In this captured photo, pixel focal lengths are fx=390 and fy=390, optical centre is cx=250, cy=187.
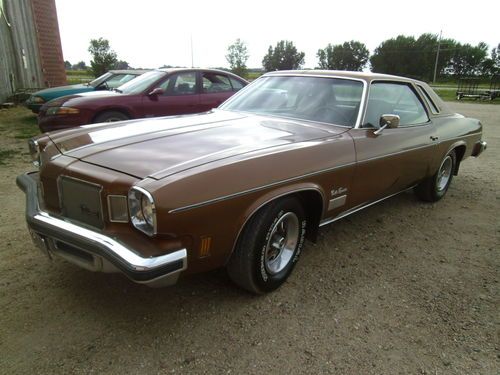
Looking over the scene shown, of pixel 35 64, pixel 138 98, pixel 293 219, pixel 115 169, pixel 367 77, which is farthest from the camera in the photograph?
pixel 35 64

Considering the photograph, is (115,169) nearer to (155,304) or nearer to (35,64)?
(155,304)

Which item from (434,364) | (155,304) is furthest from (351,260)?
(155,304)

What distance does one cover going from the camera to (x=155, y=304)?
2.52 metres

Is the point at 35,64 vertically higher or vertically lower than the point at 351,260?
higher

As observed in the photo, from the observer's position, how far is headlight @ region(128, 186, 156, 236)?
77.0 inches

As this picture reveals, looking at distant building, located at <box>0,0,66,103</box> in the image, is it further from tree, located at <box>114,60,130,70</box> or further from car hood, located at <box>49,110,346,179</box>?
tree, located at <box>114,60,130,70</box>

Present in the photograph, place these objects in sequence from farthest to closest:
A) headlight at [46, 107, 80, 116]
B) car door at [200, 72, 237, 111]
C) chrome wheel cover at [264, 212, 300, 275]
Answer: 1. car door at [200, 72, 237, 111]
2. headlight at [46, 107, 80, 116]
3. chrome wheel cover at [264, 212, 300, 275]

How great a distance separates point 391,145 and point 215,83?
4.90 metres

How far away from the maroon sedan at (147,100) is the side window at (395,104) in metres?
4.01

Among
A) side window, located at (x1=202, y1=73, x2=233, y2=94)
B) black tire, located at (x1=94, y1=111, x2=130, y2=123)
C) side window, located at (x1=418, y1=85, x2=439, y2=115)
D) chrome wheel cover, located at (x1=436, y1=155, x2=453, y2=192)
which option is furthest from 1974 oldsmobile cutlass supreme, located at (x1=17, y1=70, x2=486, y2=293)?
side window, located at (x1=202, y1=73, x2=233, y2=94)

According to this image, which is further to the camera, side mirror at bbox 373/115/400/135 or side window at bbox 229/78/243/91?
side window at bbox 229/78/243/91

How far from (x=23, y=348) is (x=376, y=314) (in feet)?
6.86

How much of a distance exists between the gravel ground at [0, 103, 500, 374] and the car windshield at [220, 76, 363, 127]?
114 centimetres

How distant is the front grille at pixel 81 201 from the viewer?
2.13 metres
